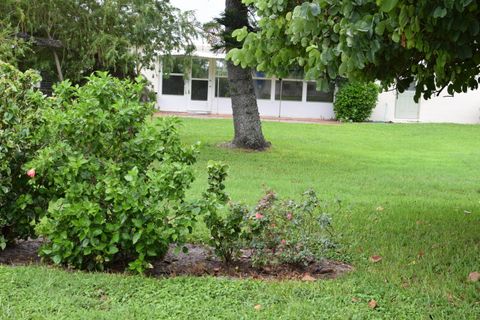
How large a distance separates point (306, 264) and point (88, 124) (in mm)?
2118

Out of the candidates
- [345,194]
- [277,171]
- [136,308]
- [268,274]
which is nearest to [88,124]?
[136,308]

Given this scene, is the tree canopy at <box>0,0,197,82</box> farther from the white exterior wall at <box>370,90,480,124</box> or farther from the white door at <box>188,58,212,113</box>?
the white exterior wall at <box>370,90,480,124</box>

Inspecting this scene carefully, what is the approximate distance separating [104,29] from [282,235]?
38.6 ft

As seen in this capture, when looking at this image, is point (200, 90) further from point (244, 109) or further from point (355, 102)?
point (244, 109)

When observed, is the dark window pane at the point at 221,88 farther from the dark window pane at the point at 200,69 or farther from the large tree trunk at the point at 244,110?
the large tree trunk at the point at 244,110

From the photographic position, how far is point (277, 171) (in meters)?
11.1

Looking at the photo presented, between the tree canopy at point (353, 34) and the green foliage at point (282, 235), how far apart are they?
1.15m

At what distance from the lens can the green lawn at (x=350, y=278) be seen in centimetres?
387

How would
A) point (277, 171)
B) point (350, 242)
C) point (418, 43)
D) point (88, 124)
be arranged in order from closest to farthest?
Result: point (418, 43), point (88, 124), point (350, 242), point (277, 171)

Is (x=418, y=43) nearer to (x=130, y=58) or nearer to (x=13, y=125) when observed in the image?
(x=13, y=125)

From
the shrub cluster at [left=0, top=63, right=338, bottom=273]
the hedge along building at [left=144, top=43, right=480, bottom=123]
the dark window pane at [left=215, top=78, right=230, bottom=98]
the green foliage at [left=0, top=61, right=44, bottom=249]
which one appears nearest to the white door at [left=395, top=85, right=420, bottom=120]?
→ the hedge along building at [left=144, top=43, right=480, bottom=123]

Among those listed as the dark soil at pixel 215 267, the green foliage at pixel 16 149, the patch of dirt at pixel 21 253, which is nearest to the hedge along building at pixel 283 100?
the patch of dirt at pixel 21 253

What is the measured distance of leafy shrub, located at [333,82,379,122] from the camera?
86.4ft

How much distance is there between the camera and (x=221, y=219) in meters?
4.81
